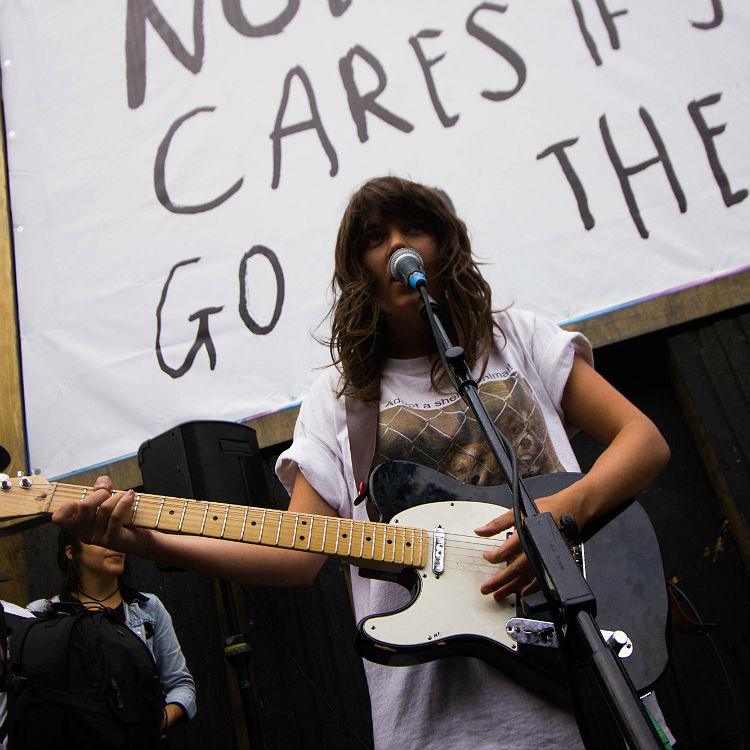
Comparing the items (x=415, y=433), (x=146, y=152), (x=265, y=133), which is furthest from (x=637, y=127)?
(x=146, y=152)

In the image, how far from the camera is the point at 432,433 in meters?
1.43

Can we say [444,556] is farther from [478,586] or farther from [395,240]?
[395,240]

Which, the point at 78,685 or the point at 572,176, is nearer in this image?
the point at 78,685

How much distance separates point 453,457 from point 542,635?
40 cm

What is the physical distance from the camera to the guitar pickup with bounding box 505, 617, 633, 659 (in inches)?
44.9

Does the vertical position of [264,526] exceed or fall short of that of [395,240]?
it falls short

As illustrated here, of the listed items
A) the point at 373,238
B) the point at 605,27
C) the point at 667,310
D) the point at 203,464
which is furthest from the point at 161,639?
the point at 605,27

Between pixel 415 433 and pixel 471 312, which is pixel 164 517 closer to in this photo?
pixel 415 433

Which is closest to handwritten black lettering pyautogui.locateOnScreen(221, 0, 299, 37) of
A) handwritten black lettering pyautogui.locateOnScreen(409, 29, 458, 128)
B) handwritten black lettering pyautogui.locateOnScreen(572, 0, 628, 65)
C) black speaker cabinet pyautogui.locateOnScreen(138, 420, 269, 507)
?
handwritten black lettering pyautogui.locateOnScreen(409, 29, 458, 128)

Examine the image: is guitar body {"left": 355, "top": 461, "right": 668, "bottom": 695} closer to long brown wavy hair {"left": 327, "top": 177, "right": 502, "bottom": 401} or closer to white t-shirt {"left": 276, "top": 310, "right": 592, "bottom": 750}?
white t-shirt {"left": 276, "top": 310, "right": 592, "bottom": 750}

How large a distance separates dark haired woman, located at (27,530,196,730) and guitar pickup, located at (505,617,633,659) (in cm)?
150

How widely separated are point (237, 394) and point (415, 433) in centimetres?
124

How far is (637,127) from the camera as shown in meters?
2.59

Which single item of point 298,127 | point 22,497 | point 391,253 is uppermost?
point 298,127
